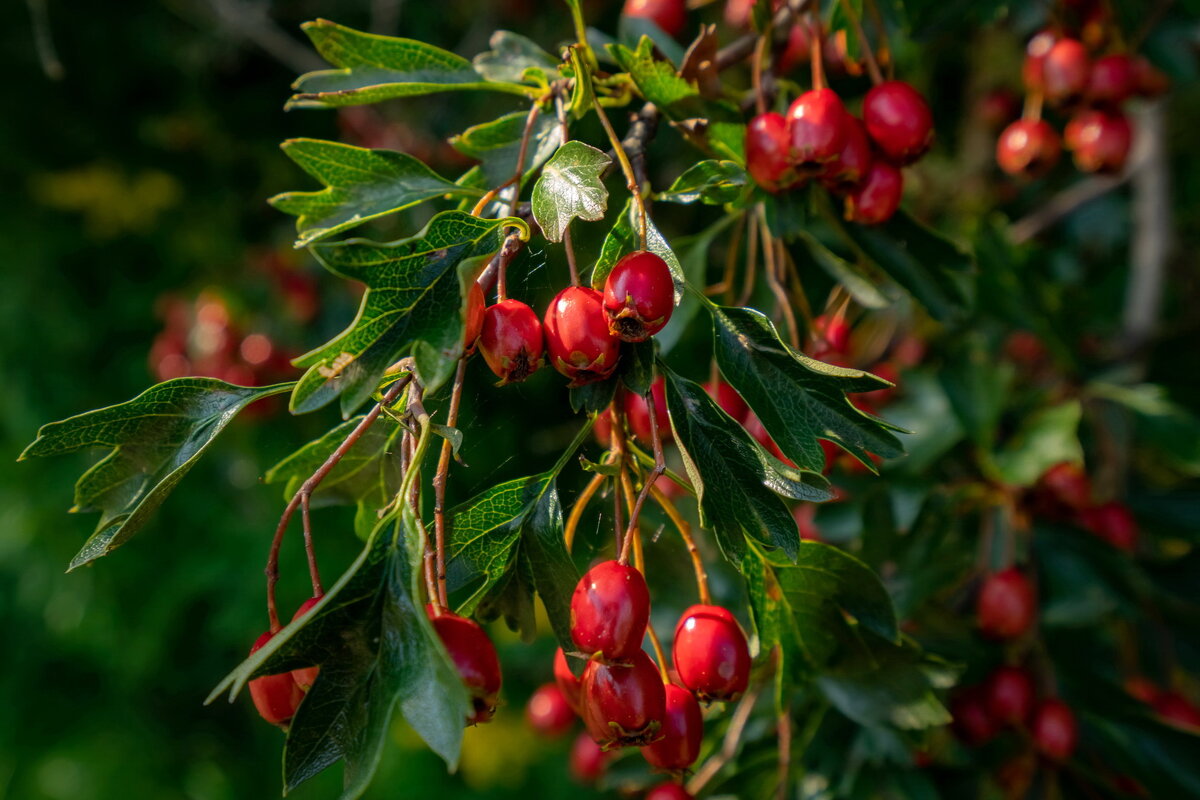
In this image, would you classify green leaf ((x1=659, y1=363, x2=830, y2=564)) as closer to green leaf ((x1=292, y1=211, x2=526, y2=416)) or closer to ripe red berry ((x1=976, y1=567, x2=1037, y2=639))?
green leaf ((x1=292, y1=211, x2=526, y2=416))

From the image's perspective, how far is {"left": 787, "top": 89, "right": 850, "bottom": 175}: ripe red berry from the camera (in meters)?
0.88

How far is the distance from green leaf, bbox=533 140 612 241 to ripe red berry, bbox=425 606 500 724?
30 cm

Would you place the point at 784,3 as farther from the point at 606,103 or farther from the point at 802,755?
the point at 802,755

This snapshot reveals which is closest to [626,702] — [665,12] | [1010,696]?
[1010,696]

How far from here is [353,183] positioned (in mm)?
849

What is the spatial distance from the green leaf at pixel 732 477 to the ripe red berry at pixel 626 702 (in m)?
0.12

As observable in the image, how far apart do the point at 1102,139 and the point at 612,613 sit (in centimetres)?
130

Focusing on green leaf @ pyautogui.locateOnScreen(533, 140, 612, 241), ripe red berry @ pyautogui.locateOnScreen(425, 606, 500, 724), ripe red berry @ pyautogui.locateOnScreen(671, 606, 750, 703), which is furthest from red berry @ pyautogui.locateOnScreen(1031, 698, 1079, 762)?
green leaf @ pyautogui.locateOnScreen(533, 140, 612, 241)

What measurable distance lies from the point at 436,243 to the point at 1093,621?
1.29 meters

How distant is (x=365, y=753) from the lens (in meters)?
0.63

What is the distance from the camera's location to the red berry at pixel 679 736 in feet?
2.59

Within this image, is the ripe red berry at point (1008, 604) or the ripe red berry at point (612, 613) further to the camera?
the ripe red berry at point (1008, 604)

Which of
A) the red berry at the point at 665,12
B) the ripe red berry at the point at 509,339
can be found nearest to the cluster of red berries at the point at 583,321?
the ripe red berry at the point at 509,339

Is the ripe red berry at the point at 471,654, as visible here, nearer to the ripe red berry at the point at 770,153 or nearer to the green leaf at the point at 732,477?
the green leaf at the point at 732,477
